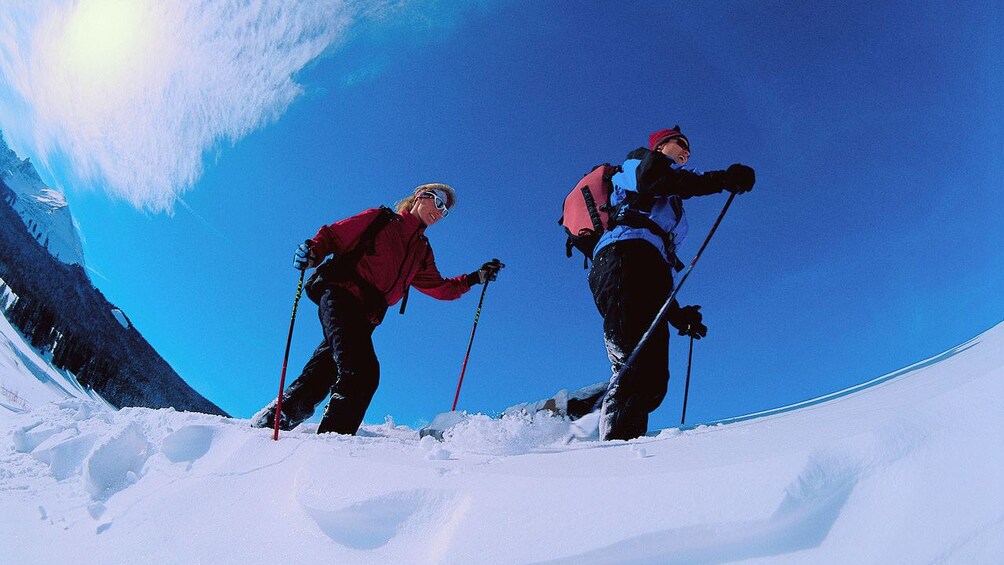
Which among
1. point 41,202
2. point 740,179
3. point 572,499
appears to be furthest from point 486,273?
point 41,202

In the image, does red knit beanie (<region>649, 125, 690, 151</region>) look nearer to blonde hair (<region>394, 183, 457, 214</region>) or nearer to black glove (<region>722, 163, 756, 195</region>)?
black glove (<region>722, 163, 756, 195</region>)

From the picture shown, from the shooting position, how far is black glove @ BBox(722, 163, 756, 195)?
277 centimetres

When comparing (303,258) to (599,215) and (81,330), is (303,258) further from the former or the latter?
(81,330)

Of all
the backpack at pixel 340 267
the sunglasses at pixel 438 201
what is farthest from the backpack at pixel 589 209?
the backpack at pixel 340 267

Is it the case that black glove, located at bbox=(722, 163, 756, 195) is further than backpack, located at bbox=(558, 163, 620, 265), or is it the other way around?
backpack, located at bbox=(558, 163, 620, 265)

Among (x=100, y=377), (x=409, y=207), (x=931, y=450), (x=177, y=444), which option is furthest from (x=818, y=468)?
(x=100, y=377)

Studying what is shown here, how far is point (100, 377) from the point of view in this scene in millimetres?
38625

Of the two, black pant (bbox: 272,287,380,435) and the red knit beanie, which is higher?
the red knit beanie

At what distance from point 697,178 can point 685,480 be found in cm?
217

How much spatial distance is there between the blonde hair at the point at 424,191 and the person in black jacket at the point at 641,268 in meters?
2.00

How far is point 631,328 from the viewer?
108 inches

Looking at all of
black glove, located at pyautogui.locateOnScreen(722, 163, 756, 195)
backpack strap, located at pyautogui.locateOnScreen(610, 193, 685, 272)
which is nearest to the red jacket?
backpack strap, located at pyautogui.locateOnScreen(610, 193, 685, 272)

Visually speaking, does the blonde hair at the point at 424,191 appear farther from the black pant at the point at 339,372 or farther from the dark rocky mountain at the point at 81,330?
the dark rocky mountain at the point at 81,330

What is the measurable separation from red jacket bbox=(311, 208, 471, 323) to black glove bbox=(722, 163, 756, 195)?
2.71 m
